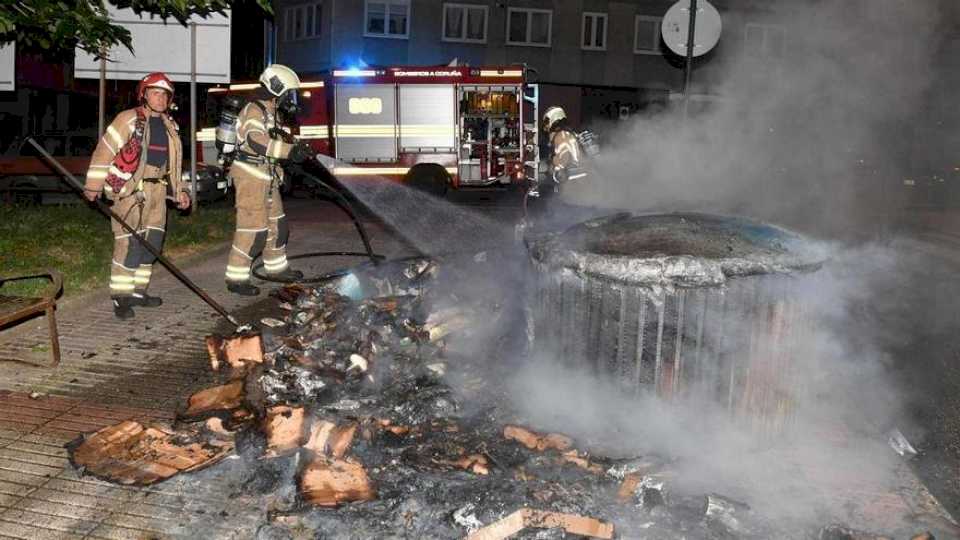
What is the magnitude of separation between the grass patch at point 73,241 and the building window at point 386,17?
57.6 ft

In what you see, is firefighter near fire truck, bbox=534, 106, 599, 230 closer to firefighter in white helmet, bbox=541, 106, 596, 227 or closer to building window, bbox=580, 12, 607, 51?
firefighter in white helmet, bbox=541, 106, 596, 227

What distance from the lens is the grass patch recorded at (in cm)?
656

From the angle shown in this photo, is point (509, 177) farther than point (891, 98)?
Yes

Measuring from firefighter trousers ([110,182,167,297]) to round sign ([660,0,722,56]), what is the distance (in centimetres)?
469

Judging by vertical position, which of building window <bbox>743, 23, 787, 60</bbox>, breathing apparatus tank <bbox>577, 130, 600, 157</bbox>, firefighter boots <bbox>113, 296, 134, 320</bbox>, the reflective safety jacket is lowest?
firefighter boots <bbox>113, 296, 134, 320</bbox>

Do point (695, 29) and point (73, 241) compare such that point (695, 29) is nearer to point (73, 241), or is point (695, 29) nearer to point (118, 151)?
point (118, 151)

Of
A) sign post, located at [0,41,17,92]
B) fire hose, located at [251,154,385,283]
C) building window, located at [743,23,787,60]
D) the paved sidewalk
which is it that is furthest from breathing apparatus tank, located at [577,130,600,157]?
sign post, located at [0,41,17,92]

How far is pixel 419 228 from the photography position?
10.5m

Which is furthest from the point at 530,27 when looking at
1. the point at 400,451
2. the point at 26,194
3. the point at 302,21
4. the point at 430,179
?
the point at 400,451

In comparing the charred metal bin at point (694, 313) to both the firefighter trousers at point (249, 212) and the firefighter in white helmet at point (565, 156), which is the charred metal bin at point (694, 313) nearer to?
the firefighter trousers at point (249, 212)

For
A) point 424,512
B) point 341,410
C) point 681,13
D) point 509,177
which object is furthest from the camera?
point 509,177

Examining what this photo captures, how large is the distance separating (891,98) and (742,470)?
387 centimetres

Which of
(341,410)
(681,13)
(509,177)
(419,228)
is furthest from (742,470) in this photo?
(509,177)

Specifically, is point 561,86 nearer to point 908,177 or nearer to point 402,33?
point 402,33
